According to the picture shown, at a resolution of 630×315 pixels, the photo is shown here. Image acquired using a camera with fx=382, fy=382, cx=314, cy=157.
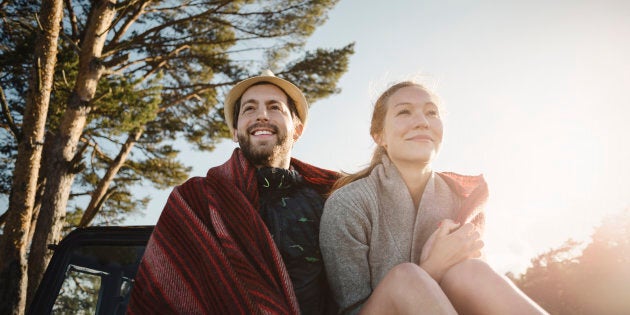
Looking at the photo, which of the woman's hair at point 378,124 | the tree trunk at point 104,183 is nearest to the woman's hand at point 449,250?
the woman's hair at point 378,124

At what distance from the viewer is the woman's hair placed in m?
2.17

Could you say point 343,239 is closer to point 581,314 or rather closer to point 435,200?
point 435,200

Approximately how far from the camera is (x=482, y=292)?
4.51ft

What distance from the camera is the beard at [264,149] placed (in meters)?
2.27

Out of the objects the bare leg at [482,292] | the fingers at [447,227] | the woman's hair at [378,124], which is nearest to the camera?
the bare leg at [482,292]

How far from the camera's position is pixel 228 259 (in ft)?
5.61

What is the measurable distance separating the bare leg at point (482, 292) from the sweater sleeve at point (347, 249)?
348mm

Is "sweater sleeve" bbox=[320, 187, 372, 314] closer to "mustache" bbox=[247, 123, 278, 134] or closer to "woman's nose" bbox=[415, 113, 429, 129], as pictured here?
"woman's nose" bbox=[415, 113, 429, 129]

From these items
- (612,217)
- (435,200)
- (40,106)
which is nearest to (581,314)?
(612,217)

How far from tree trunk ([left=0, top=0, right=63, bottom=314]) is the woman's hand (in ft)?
17.0

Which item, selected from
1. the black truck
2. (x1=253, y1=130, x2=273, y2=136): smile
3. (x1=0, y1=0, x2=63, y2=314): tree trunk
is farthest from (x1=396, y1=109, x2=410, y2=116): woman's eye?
(x1=0, y1=0, x2=63, y2=314): tree trunk

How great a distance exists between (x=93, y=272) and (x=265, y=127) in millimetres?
1371

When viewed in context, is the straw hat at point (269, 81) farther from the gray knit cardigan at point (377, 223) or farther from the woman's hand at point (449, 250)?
the woman's hand at point (449, 250)

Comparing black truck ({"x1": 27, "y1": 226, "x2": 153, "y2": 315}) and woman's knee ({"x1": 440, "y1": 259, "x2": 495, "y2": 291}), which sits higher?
black truck ({"x1": 27, "y1": 226, "x2": 153, "y2": 315})
